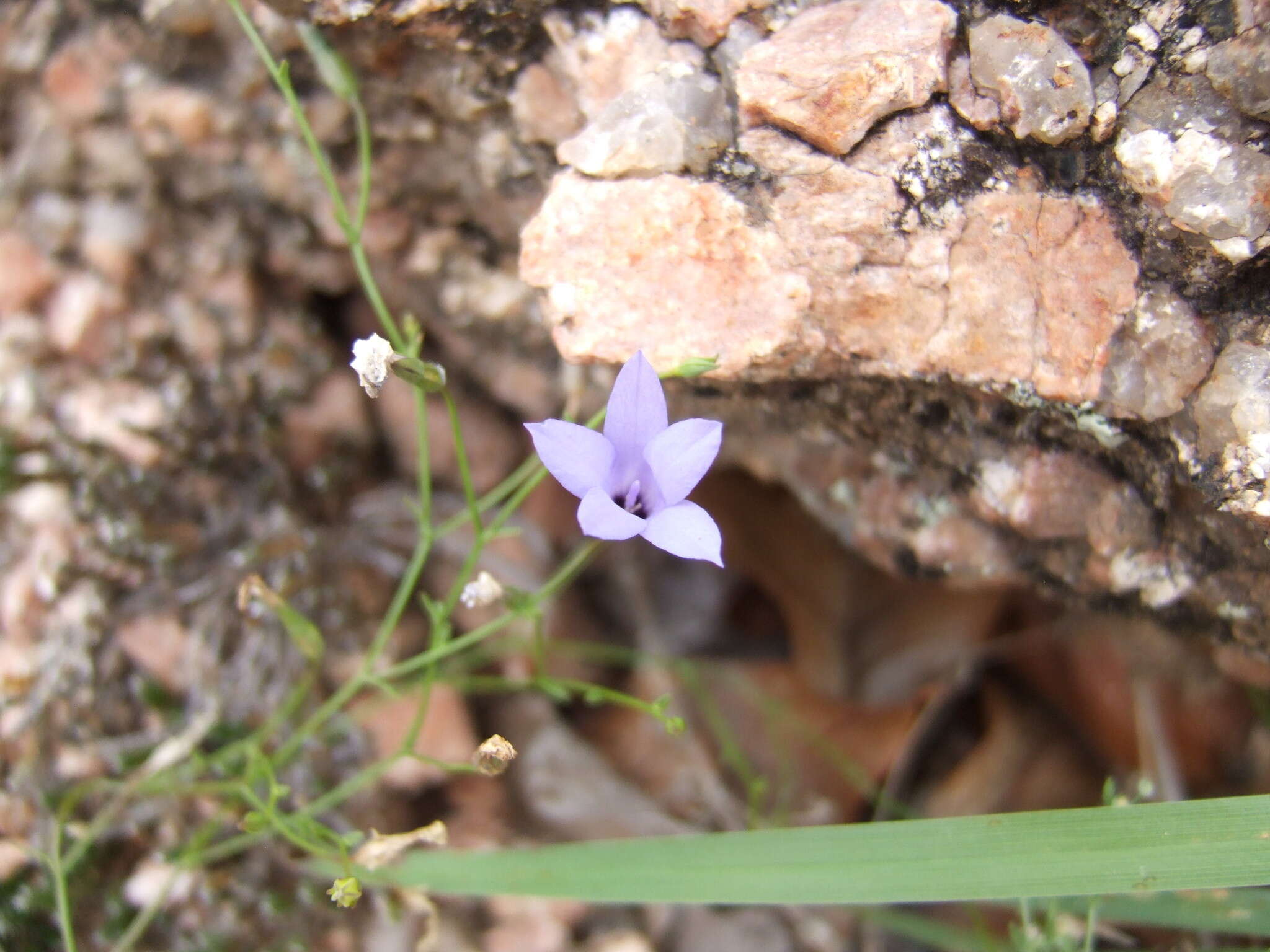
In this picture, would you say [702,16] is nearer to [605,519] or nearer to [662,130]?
[662,130]

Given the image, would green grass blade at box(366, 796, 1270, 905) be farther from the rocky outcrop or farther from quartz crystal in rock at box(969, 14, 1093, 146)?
quartz crystal in rock at box(969, 14, 1093, 146)

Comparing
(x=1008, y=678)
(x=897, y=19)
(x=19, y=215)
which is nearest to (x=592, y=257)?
(x=897, y=19)

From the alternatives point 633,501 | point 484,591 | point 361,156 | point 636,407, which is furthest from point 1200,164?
point 361,156

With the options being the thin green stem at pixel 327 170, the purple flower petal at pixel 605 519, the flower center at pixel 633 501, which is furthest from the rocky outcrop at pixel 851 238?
the purple flower petal at pixel 605 519

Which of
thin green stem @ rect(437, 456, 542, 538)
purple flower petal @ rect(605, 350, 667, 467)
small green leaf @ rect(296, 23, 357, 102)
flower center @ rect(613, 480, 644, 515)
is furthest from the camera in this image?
thin green stem @ rect(437, 456, 542, 538)

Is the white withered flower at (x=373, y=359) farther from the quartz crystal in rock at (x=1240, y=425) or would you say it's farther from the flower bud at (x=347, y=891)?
the quartz crystal in rock at (x=1240, y=425)

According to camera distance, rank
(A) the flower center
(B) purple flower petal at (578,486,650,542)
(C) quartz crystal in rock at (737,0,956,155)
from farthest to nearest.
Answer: (A) the flower center < (C) quartz crystal in rock at (737,0,956,155) < (B) purple flower petal at (578,486,650,542)

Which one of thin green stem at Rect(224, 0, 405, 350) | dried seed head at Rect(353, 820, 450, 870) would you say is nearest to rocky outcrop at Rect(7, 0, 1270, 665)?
thin green stem at Rect(224, 0, 405, 350)

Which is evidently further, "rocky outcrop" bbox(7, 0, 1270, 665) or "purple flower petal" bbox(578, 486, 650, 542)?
"rocky outcrop" bbox(7, 0, 1270, 665)

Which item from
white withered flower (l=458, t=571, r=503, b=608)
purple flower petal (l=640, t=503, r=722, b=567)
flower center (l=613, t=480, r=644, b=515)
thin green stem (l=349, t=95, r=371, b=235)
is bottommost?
white withered flower (l=458, t=571, r=503, b=608)
